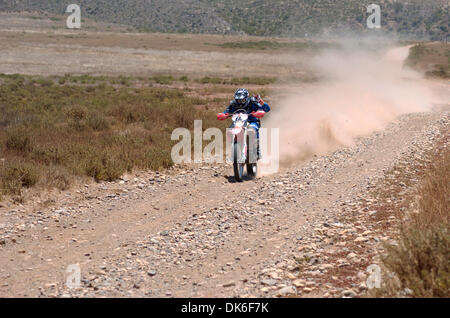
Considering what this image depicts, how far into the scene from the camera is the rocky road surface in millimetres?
5676

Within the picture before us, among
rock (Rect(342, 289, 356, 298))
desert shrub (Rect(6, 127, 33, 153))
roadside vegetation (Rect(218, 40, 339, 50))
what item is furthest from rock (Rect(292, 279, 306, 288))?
roadside vegetation (Rect(218, 40, 339, 50))

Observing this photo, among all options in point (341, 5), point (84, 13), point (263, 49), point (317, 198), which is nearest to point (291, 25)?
point (341, 5)

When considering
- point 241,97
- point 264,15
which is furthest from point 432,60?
point 264,15

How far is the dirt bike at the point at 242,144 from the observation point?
35.1 feet

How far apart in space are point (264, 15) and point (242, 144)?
122395 millimetres

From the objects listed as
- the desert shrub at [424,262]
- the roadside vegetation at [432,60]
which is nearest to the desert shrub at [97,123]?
the desert shrub at [424,262]

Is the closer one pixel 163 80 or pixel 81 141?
pixel 81 141

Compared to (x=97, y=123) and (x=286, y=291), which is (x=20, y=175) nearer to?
(x=286, y=291)

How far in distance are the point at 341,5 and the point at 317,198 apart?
386ft

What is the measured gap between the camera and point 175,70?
177ft

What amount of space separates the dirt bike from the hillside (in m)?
99.1

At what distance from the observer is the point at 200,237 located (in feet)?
24.0

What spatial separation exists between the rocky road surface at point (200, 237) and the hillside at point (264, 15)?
330 feet
